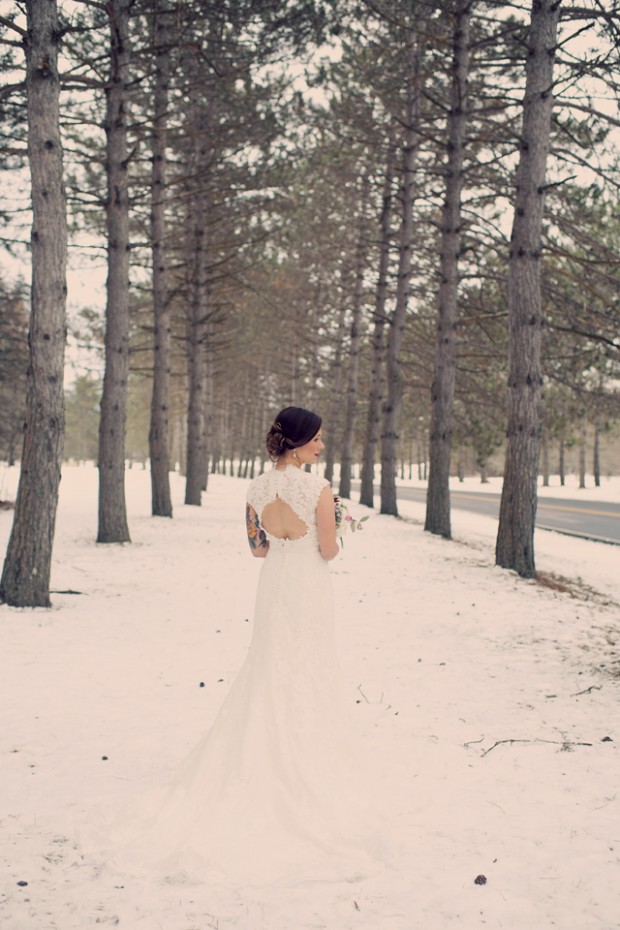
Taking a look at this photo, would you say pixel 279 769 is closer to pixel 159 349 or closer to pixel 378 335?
pixel 159 349

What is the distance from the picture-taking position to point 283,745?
3742 millimetres

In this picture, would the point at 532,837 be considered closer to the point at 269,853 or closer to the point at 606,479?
the point at 269,853

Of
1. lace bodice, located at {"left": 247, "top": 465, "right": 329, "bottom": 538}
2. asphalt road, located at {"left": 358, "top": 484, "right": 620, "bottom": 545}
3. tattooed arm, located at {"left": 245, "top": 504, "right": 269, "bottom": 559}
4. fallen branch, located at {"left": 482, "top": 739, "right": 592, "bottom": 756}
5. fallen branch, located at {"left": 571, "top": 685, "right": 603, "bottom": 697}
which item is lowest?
fallen branch, located at {"left": 482, "top": 739, "right": 592, "bottom": 756}

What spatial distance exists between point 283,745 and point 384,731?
1649 mm

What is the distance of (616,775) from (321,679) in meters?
1.94

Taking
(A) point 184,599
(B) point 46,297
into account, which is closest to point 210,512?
(A) point 184,599

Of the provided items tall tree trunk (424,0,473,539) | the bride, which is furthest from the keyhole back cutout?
tall tree trunk (424,0,473,539)

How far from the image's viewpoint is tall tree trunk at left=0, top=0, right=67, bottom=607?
7824 millimetres

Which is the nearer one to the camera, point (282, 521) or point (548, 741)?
point (282, 521)

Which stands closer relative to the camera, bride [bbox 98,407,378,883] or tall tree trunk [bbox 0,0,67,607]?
bride [bbox 98,407,378,883]

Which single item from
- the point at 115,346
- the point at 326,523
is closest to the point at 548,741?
the point at 326,523

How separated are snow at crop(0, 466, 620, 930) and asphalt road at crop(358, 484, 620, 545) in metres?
9.77

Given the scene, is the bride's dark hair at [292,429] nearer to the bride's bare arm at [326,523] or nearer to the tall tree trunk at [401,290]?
the bride's bare arm at [326,523]

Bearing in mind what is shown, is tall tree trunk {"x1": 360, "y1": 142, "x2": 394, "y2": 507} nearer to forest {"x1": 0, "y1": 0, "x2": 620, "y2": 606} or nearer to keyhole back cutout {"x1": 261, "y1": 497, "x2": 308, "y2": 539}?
forest {"x1": 0, "y1": 0, "x2": 620, "y2": 606}
